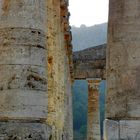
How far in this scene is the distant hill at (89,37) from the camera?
11706cm

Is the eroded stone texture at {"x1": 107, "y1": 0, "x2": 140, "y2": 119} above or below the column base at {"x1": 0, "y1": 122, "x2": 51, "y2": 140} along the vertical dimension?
→ above

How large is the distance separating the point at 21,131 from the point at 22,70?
1522mm

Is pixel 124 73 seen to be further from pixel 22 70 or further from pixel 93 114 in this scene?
pixel 93 114

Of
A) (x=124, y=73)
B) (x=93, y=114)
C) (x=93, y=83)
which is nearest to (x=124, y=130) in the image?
(x=124, y=73)

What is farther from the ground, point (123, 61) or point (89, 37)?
point (89, 37)

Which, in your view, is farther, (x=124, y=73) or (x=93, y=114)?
(x=93, y=114)

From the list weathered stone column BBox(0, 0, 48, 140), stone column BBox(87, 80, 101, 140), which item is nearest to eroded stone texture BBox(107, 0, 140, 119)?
weathered stone column BBox(0, 0, 48, 140)

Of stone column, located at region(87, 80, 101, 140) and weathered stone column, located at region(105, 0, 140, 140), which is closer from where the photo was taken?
weathered stone column, located at region(105, 0, 140, 140)

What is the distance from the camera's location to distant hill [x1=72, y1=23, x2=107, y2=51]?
117m

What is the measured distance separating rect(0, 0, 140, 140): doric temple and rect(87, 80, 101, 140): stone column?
40.9ft

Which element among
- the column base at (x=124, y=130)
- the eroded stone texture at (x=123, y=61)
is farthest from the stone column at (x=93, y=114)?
the column base at (x=124, y=130)

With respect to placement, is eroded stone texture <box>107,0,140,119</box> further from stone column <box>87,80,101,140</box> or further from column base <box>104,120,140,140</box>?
stone column <box>87,80,101,140</box>

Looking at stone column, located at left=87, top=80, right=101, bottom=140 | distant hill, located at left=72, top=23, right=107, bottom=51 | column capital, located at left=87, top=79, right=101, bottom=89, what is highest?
distant hill, located at left=72, top=23, right=107, bottom=51

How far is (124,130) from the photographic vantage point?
1432 cm
